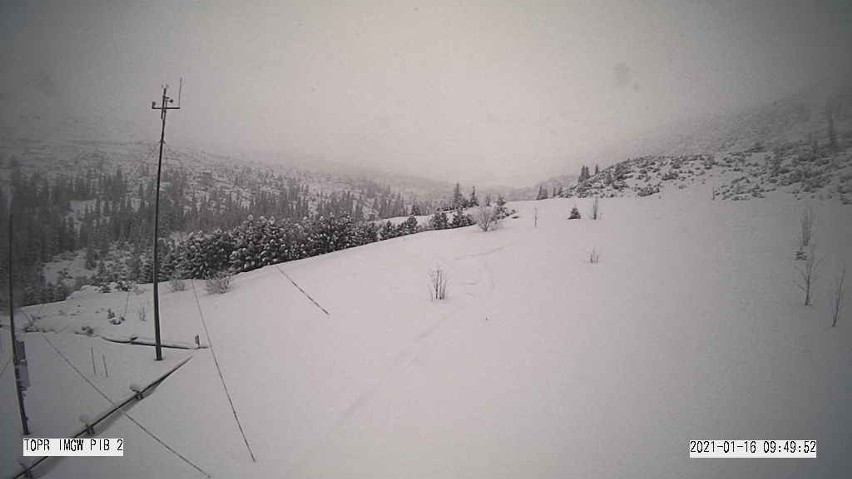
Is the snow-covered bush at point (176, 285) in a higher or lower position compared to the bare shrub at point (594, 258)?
lower

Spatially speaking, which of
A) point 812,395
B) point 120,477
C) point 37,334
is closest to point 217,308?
point 37,334

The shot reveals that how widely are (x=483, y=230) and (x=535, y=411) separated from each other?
9.55 metres

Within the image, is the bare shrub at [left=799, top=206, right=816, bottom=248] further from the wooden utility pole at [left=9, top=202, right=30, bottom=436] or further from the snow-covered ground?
the wooden utility pole at [left=9, top=202, right=30, bottom=436]

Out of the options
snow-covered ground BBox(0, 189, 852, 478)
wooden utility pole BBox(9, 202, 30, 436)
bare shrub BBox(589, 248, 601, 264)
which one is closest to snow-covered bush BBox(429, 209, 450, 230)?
bare shrub BBox(589, 248, 601, 264)

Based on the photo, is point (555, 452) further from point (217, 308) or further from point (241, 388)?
point (217, 308)

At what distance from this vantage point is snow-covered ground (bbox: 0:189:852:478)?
2.23m

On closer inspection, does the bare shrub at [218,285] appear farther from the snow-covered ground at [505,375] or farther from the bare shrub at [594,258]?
the bare shrub at [594,258]

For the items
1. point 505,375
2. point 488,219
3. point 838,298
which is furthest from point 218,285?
point 838,298

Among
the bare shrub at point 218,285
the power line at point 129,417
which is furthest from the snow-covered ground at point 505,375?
the bare shrub at point 218,285

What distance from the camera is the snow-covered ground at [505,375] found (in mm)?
2234

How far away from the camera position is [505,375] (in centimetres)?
301

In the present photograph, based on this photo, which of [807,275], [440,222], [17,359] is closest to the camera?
[17,359]

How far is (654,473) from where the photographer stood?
6.57 ft

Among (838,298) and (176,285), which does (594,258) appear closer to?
(838,298)
